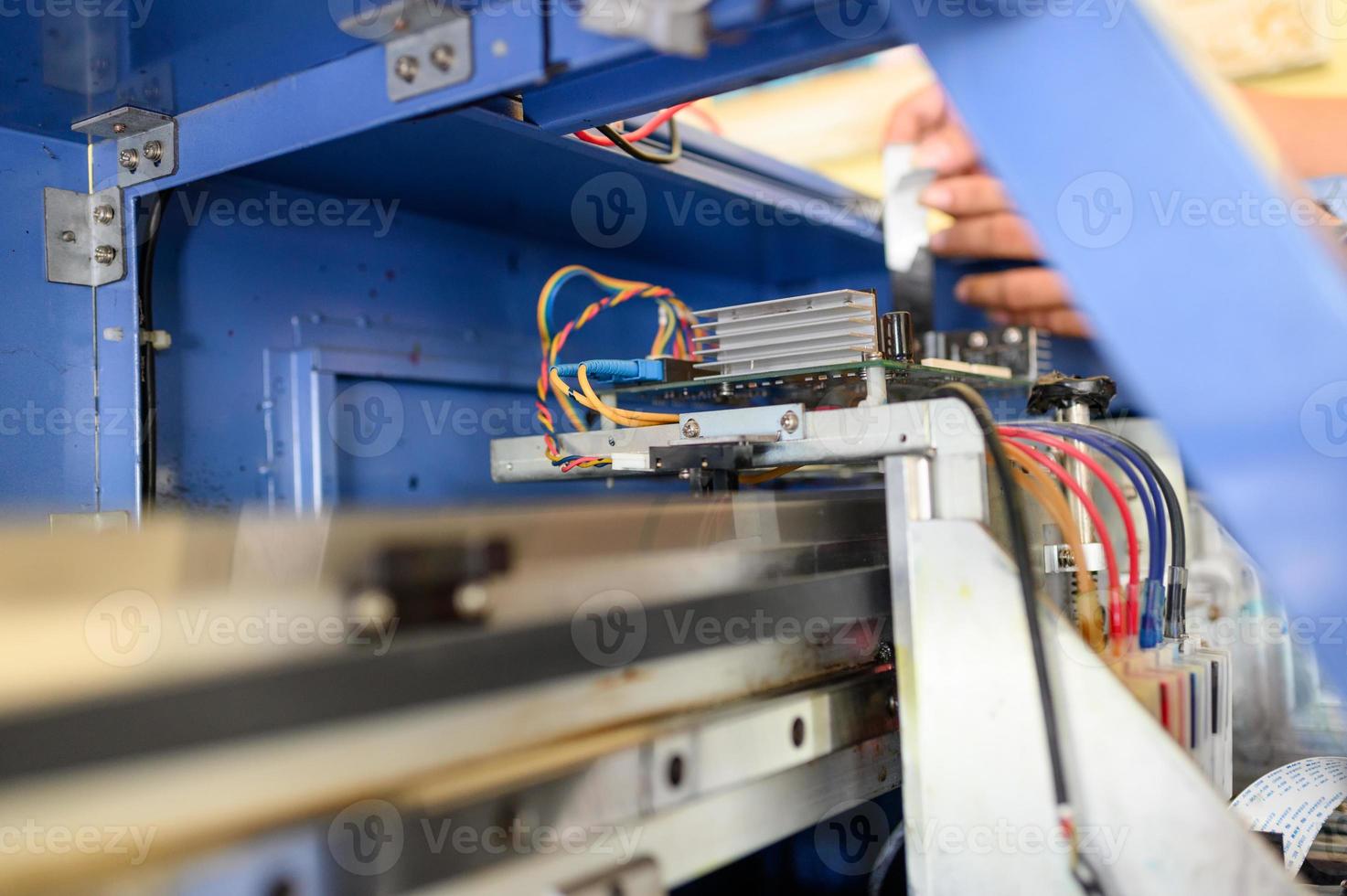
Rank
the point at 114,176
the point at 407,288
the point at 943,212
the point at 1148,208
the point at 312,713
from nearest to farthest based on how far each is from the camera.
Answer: the point at 312,713 < the point at 1148,208 < the point at 114,176 < the point at 407,288 < the point at 943,212

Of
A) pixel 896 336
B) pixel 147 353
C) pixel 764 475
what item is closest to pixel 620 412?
pixel 764 475

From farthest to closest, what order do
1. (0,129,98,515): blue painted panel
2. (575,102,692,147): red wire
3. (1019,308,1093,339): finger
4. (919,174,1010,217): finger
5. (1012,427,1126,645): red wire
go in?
1. (1019,308,1093,339): finger
2. (919,174,1010,217): finger
3. (575,102,692,147): red wire
4. (0,129,98,515): blue painted panel
5. (1012,427,1126,645): red wire

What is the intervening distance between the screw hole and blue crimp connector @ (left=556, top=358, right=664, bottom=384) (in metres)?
0.59

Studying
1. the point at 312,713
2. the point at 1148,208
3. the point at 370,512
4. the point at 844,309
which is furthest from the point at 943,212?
the point at 312,713

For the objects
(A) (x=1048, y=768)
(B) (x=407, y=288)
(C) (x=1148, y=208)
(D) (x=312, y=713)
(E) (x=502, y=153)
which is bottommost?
(A) (x=1048, y=768)

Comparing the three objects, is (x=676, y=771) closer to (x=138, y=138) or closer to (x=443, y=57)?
(x=443, y=57)

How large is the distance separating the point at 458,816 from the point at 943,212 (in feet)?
6.01

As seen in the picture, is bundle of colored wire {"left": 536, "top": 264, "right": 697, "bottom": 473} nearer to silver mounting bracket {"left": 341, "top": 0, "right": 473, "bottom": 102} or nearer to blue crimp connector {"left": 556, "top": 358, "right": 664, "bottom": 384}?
blue crimp connector {"left": 556, "top": 358, "right": 664, "bottom": 384}

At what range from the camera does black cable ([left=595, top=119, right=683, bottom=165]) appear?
4.29 ft

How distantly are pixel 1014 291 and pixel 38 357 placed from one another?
5.83 ft

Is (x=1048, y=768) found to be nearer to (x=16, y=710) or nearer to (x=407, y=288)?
(x=16, y=710)

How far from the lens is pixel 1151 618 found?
1034 mm

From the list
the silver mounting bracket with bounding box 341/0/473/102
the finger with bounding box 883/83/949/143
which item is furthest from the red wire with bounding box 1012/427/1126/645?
the finger with bounding box 883/83/949/143

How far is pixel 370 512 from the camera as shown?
0.71 meters
